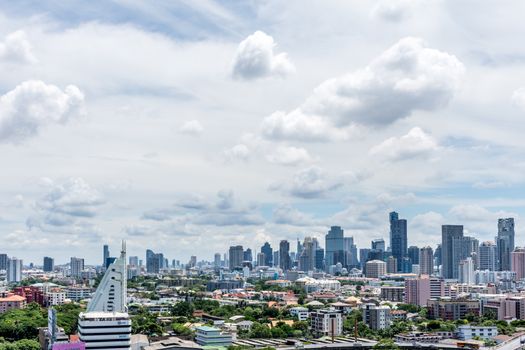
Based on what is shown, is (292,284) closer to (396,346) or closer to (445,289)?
(445,289)

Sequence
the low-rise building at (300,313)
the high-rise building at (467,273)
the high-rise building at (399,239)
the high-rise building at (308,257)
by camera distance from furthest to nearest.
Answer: the high-rise building at (308,257) → the high-rise building at (399,239) → the high-rise building at (467,273) → the low-rise building at (300,313)

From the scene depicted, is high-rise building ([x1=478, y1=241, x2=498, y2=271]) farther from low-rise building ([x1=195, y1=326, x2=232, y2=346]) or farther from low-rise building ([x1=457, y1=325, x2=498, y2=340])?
low-rise building ([x1=195, y1=326, x2=232, y2=346])

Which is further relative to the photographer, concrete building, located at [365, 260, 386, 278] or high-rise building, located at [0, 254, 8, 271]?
high-rise building, located at [0, 254, 8, 271]

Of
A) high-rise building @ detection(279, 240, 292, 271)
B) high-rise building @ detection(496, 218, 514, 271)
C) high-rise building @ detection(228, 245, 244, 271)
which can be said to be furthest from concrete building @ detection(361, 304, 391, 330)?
high-rise building @ detection(228, 245, 244, 271)

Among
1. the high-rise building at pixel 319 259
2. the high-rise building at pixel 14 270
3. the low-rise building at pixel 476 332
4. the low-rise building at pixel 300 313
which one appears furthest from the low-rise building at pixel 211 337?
the high-rise building at pixel 319 259

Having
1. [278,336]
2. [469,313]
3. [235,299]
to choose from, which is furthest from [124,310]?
[235,299]

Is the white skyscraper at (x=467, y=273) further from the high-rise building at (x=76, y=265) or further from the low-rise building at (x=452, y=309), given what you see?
the high-rise building at (x=76, y=265)

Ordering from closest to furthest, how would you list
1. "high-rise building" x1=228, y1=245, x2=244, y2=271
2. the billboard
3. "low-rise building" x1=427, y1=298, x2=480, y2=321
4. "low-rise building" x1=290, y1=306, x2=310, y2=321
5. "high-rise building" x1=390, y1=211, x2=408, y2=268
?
the billboard, "low-rise building" x1=290, y1=306, x2=310, y2=321, "low-rise building" x1=427, y1=298, x2=480, y2=321, "high-rise building" x1=390, y1=211, x2=408, y2=268, "high-rise building" x1=228, y1=245, x2=244, y2=271
